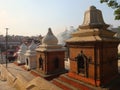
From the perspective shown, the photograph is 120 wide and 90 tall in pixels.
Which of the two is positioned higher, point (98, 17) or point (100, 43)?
point (98, 17)

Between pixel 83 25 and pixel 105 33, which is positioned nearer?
pixel 105 33

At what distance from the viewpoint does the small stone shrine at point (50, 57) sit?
47.6ft

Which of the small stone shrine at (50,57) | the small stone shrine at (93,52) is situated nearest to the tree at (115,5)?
the small stone shrine at (93,52)

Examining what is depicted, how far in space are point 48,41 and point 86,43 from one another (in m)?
5.93

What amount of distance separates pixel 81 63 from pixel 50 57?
4591 millimetres

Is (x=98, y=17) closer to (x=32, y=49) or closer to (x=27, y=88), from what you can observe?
(x=27, y=88)

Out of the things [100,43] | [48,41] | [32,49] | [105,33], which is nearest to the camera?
[100,43]

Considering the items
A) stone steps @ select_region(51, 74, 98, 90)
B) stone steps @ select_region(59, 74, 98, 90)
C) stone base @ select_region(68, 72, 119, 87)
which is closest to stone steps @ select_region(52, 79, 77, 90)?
stone steps @ select_region(51, 74, 98, 90)

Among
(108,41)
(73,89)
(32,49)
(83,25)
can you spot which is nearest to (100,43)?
(108,41)

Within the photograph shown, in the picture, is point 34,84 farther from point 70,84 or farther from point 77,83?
point 77,83

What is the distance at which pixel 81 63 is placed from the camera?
416 inches

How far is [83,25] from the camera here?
1057 cm

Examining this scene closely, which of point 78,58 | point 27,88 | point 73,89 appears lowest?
point 27,88

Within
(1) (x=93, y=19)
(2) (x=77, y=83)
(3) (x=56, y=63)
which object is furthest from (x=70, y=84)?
(3) (x=56, y=63)
